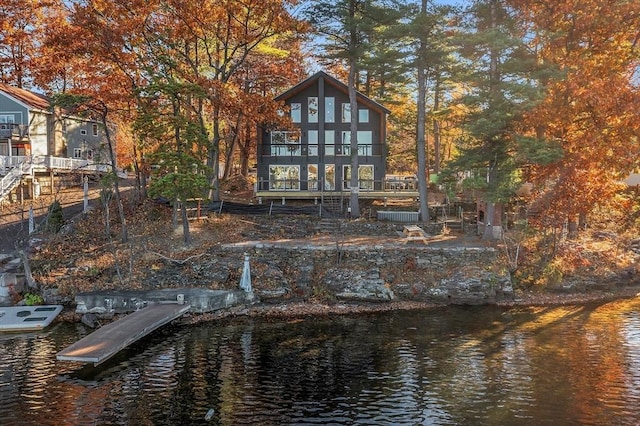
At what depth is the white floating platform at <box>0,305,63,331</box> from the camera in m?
15.9

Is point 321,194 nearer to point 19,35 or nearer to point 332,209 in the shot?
point 332,209

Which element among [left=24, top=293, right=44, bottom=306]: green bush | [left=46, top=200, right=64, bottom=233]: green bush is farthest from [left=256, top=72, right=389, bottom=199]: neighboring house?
[left=24, top=293, right=44, bottom=306]: green bush

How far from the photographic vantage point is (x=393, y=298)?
19.4 metres

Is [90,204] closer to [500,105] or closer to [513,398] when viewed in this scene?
[500,105]

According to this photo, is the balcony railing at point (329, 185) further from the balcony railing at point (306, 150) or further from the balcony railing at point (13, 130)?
the balcony railing at point (13, 130)

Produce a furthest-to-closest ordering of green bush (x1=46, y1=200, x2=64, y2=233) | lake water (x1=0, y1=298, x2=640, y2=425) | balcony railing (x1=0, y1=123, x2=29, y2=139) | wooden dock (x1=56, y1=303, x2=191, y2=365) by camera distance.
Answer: balcony railing (x1=0, y1=123, x2=29, y2=139)
green bush (x1=46, y1=200, x2=64, y2=233)
wooden dock (x1=56, y1=303, x2=191, y2=365)
lake water (x1=0, y1=298, x2=640, y2=425)

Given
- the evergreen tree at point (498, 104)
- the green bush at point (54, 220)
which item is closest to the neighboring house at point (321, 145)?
the evergreen tree at point (498, 104)

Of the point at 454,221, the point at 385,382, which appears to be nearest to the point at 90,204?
the point at 454,221

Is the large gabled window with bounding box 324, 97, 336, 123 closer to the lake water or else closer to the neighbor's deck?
the neighbor's deck

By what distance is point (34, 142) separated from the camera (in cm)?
3594

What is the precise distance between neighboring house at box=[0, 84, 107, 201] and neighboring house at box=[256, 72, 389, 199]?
39.2 ft

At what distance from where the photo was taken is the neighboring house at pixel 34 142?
98.5ft

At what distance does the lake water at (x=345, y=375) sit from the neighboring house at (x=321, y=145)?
18669mm

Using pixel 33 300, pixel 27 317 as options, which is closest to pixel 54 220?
pixel 33 300
